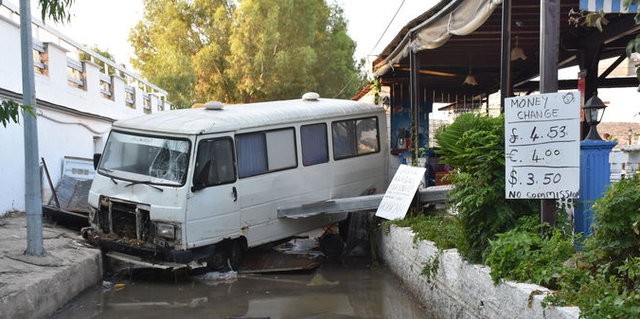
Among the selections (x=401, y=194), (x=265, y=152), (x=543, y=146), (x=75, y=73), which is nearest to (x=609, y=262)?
(x=543, y=146)

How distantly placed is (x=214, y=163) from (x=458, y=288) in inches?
174

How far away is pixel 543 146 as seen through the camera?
4.40m

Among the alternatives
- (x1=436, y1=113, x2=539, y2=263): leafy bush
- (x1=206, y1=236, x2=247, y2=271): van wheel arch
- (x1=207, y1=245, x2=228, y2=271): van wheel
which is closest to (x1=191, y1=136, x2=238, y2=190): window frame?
(x1=206, y1=236, x2=247, y2=271): van wheel arch

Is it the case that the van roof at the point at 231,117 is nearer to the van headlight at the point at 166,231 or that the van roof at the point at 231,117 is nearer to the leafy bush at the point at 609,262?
the van headlight at the point at 166,231

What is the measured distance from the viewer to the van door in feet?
26.9

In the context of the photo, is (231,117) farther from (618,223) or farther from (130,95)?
(130,95)

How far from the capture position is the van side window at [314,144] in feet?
32.8

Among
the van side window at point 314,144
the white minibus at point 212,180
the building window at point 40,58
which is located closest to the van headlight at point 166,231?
the white minibus at point 212,180

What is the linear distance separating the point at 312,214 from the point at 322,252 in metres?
1.19

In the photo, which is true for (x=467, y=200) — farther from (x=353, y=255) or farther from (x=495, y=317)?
(x=353, y=255)

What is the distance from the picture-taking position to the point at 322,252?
34.2 feet

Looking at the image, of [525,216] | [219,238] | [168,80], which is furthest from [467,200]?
[168,80]

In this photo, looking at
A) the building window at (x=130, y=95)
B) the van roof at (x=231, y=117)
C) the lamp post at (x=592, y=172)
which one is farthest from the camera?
the building window at (x=130, y=95)

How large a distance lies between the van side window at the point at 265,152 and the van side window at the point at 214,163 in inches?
7.8
